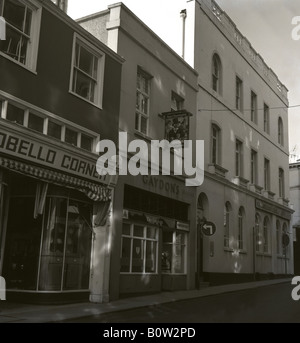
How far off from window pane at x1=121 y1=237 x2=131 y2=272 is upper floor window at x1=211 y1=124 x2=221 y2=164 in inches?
345

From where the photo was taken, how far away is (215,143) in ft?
78.5

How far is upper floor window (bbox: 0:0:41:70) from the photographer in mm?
12422

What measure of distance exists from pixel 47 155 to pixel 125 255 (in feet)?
16.4

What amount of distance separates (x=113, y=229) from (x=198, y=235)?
6415mm

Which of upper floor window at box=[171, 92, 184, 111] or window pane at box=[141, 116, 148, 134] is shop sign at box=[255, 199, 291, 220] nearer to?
upper floor window at box=[171, 92, 184, 111]

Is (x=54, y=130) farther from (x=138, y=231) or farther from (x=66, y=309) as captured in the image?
(x=138, y=231)

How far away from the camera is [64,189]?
45.1 ft

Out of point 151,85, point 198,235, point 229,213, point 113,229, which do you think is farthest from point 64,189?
point 229,213

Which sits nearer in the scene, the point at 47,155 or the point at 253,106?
the point at 47,155

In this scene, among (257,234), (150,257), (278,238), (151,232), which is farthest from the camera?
(278,238)

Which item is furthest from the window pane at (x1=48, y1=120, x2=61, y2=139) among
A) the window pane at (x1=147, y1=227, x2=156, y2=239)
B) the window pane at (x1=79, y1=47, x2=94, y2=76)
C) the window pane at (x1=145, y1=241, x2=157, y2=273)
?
the window pane at (x1=145, y1=241, x2=157, y2=273)

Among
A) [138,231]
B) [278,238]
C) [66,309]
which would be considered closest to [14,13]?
[66,309]

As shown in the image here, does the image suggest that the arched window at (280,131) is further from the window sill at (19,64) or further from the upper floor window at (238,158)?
the window sill at (19,64)

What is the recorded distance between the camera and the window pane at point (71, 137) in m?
14.0
